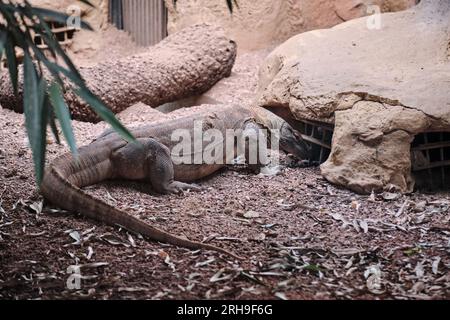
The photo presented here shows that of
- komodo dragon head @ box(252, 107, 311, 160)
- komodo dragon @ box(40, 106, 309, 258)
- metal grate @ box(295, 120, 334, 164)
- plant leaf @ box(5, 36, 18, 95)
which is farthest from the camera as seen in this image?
komodo dragon head @ box(252, 107, 311, 160)

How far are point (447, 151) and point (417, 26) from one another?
1.47 metres

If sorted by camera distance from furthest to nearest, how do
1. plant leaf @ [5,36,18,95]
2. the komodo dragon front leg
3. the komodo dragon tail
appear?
the komodo dragon front leg
the komodo dragon tail
plant leaf @ [5,36,18,95]

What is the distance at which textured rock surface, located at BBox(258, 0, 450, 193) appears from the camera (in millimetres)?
5086

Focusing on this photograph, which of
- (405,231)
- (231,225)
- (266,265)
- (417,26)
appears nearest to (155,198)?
(231,225)

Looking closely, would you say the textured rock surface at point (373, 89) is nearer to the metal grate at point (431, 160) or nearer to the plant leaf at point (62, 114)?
the metal grate at point (431, 160)

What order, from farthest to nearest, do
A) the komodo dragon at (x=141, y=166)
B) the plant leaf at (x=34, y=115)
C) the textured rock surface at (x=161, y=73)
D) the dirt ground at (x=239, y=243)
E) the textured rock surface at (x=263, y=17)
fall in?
1. the textured rock surface at (x=263, y=17)
2. the textured rock surface at (x=161, y=73)
3. the komodo dragon at (x=141, y=166)
4. the dirt ground at (x=239, y=243)
5. the plant leaf at (x=34, y=115)

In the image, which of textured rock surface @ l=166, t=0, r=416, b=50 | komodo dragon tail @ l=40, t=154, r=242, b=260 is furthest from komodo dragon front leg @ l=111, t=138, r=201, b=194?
textured rock surface @ l=166, t=0, r=416, b=50

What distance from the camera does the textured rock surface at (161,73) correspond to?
712cm

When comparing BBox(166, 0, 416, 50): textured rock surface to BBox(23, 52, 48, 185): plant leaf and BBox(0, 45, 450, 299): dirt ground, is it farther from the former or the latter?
BBox(23, 52, 48, 185): plant leaf

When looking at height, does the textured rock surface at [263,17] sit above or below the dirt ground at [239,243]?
above

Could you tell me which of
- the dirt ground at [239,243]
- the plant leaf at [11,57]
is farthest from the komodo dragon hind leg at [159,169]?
the plant leaf at [11,57]

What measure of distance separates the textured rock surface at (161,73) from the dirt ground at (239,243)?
1569mm

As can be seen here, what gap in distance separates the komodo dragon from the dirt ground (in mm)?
82

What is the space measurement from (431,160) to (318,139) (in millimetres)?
1102
